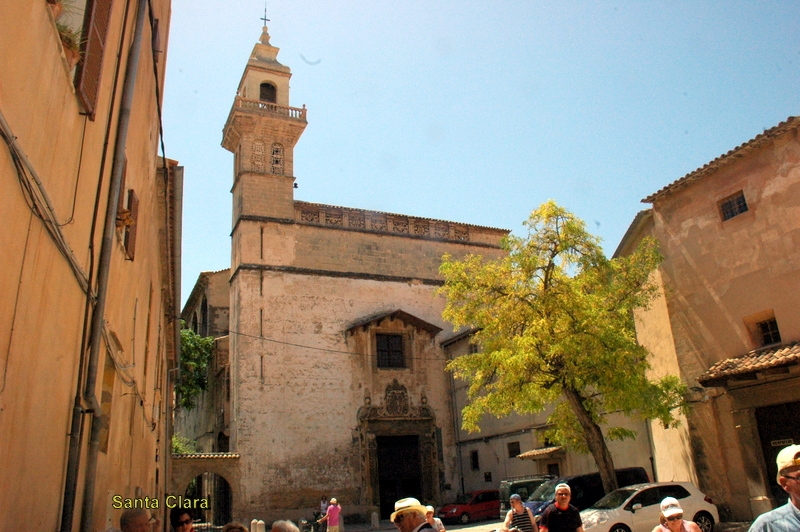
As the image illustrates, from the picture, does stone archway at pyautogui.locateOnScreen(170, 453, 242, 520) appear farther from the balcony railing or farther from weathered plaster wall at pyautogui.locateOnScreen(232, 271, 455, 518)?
the balcony railing

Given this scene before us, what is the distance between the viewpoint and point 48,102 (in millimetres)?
4121

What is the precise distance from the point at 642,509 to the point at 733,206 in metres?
7.39

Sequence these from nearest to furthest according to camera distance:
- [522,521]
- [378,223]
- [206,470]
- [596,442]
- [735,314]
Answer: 1. [522,521]
2. [596,442]
3. [735,314]
4. [206,470]
5. [378,223]

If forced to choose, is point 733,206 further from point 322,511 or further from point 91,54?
point 322,511

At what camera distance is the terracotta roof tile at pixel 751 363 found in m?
12.4

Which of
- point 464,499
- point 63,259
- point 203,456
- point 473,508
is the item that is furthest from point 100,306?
point 464,499

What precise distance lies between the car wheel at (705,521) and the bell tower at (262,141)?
20171 mm

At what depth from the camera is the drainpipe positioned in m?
5.62

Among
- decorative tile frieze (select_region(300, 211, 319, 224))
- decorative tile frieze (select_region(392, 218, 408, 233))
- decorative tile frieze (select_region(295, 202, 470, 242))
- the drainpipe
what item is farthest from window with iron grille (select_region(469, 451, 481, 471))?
the drainpipe

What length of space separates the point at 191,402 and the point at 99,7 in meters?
30.3

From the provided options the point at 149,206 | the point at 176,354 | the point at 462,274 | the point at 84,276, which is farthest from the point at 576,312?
the point at 176,354

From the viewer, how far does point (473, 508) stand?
23281 millimetres

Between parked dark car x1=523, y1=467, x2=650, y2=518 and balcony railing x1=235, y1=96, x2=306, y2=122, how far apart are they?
67.9ft

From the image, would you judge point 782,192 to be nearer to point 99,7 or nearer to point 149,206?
point 149,206
